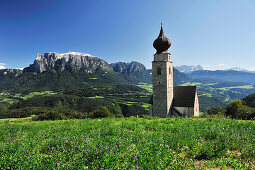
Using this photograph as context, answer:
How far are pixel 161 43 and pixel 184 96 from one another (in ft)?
42.3

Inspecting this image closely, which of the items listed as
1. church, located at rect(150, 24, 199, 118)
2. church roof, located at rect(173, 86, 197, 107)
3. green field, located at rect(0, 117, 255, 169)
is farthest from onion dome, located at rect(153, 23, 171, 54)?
green field, located at rect(0, 117, 255, 169)

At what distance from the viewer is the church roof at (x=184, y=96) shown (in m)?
28.8

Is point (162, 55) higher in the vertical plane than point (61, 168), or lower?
higher

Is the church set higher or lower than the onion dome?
lower

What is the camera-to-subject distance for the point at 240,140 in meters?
6.12

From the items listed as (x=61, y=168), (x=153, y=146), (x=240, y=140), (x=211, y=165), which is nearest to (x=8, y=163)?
(x=61, y=168)

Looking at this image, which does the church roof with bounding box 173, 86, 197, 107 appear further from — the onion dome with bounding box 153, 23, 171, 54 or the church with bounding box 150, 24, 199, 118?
the onion dome with bounding box 153, 23, 171, 54

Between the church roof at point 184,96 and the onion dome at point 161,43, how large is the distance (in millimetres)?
9612

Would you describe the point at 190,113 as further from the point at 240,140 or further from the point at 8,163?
the point at 8,163

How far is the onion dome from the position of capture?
2980cm

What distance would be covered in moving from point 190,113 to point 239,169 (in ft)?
87.9

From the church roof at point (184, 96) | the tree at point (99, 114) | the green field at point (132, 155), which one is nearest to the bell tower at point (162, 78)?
the church roof at point (184, 96)

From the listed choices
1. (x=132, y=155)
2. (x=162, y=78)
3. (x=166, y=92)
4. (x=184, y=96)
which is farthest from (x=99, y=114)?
(x=184, y=96)

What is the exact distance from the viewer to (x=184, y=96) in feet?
98.7
